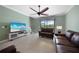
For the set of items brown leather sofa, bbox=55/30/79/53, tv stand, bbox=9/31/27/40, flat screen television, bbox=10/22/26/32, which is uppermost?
flat screen television, bbox=10/22/26/32

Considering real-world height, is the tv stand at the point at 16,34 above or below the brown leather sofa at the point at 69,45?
above

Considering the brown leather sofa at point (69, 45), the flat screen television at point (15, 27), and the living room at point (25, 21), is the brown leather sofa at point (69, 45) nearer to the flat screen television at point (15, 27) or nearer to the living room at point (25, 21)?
the living room at point (25, 21)

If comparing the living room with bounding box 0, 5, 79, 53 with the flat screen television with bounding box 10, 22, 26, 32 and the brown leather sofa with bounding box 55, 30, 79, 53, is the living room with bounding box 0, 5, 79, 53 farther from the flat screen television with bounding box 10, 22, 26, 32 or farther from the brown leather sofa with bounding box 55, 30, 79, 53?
the brown leather sofa with bounding box 55, 30, 79, 53

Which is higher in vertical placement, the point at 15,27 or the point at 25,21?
the point at 25,21

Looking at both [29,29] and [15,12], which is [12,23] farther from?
[29,29]

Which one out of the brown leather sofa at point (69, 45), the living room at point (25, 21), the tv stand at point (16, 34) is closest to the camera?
the brown leather sofa at point (69, 45)

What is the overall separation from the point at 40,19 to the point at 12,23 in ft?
2.82

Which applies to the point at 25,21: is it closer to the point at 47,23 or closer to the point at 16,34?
the point at 16,34

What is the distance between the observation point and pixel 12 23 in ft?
7.13

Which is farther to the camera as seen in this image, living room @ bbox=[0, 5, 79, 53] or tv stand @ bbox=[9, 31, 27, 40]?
tv stand @ bbox=[9, 31, 27, 40]

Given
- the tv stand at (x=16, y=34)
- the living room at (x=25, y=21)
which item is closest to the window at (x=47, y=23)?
the living room at (x=25, y=21)

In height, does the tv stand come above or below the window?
below

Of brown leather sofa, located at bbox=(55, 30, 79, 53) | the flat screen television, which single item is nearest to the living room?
the flat screen television

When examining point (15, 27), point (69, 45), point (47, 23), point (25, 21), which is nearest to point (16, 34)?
point (15, 27)
